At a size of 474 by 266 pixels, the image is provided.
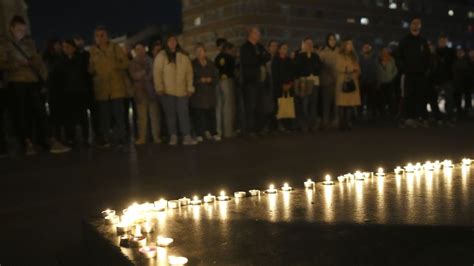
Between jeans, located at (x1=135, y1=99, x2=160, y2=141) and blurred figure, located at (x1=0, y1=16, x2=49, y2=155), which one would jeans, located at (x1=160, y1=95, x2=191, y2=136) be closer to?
jeans, located at (x1=135, y1=99, x2=160, y2=141)

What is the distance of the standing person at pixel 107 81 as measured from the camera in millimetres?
8688

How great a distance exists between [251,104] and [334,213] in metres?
6.59

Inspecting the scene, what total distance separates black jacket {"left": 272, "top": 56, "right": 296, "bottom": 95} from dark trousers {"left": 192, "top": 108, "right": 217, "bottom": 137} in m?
1.46

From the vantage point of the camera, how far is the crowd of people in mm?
8086

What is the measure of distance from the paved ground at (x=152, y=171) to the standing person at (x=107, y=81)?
65 cm

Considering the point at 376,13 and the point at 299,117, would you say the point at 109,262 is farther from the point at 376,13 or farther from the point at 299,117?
the point at 376,13

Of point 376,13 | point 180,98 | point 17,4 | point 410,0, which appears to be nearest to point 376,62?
point 180,98

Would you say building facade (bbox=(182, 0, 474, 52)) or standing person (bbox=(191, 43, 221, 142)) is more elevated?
building facade (bbox=(182, 0, 474, 52))

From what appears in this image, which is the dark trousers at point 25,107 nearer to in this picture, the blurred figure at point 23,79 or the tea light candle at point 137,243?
the blurred figure at point 23,79

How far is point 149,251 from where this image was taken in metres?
2.47

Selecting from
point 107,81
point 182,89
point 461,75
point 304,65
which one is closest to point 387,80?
point 461,75

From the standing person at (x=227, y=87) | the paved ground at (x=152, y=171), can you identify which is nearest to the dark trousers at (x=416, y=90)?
the paved ground at (x=152, y=171)

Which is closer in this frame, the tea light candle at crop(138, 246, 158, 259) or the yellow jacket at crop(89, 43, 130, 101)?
the tea light candle at crop(138, 246, 158, 259)

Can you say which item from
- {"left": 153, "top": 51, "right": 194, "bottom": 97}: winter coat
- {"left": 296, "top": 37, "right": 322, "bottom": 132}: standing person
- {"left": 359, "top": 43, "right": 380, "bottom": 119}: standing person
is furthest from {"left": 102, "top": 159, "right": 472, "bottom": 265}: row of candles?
{"left": 359, "top": 43, "right": 380, "bottom": 119}: standing person
